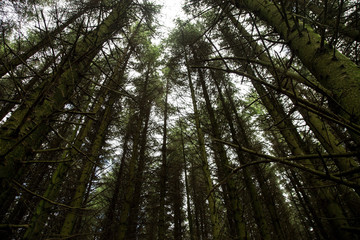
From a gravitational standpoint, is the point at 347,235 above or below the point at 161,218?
below

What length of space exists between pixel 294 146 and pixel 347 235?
1.64 meters

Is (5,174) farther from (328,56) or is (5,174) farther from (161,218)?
(161,218)

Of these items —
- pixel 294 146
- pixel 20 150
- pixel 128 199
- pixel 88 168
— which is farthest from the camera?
pixel 128 199

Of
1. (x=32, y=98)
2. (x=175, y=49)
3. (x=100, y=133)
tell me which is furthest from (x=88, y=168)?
(x=175, y=49)

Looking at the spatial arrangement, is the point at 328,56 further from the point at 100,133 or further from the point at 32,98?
the point at 100,133

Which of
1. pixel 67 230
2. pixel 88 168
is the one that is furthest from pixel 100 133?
pixel 67 230

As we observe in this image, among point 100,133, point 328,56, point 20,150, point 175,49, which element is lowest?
point 20,150

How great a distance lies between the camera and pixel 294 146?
11.4ft

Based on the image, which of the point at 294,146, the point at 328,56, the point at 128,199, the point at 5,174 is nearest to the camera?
the point at 5,174

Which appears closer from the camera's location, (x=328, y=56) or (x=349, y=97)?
(x=349, y=97)

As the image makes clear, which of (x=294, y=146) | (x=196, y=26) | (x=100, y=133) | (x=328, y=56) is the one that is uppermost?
(x=196, y=26)

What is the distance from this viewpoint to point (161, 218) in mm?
7984

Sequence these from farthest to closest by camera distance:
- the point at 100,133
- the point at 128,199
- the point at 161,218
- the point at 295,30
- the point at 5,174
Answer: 1. the point at 161,218
2. the point at 128,199
3. the point at 100,133
4. the point at 295,30
5. the point at 5,174

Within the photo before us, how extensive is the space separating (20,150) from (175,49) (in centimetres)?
788
